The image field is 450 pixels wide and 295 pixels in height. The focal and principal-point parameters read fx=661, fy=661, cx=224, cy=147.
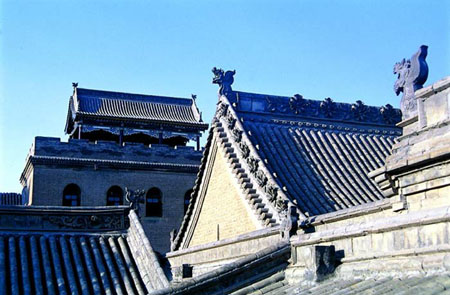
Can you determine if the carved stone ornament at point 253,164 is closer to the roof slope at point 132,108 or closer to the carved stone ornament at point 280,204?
the carved stone ornament at point 280,204

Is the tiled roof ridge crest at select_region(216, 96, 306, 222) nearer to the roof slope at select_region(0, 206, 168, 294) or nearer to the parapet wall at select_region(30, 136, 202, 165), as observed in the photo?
the roof slope at select_region(0, 206, 168, 294)

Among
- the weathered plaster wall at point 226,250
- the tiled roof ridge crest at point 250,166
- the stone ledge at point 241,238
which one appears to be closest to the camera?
the stone ledge at point 241,238

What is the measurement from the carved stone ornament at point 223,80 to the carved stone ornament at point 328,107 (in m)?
2.89

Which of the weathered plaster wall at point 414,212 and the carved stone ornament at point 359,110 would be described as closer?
the weathered plaster wall at point 414,212

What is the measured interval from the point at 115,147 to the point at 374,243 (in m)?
26.9

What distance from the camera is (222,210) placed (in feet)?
60.1

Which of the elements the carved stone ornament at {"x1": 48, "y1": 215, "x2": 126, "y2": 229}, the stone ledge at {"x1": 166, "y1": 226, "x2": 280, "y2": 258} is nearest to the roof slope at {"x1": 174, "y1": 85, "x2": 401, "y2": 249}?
the stone ledge at {"x1": 166, "y1": 226, "x2": 280, "y2": 258}

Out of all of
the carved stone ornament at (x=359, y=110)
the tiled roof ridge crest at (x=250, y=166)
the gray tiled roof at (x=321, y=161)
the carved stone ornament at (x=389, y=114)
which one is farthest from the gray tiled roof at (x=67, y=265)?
the carved stone ornament at (x=389, y=114)

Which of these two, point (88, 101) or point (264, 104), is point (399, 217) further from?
point (88, 101)

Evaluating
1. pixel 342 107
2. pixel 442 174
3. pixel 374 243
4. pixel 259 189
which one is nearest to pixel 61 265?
pixel 259 189

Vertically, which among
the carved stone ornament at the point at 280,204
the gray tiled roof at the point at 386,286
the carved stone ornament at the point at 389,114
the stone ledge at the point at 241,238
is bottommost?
the gray tiled roof at the point at 386,286

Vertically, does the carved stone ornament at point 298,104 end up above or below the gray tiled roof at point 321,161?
above

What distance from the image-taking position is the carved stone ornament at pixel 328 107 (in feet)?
64.5

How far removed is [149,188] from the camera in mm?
33031
